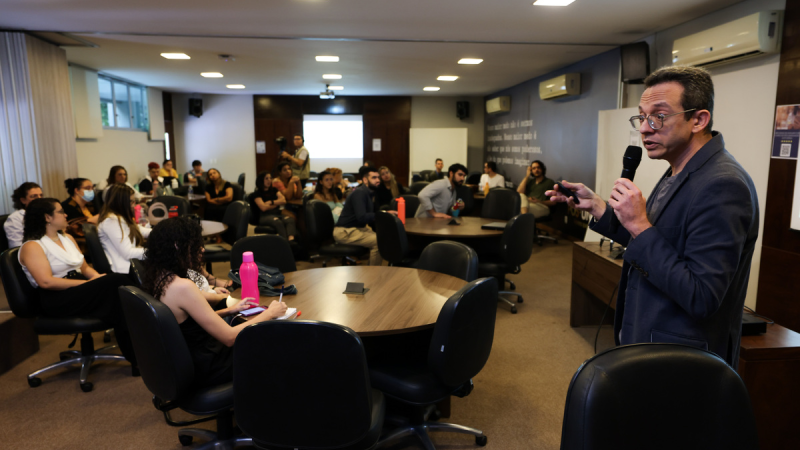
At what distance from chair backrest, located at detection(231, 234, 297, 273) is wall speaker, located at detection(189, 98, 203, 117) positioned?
10544 millimetres

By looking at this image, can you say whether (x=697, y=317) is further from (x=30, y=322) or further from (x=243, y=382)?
(x=30, y=322)

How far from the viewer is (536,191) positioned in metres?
7.85

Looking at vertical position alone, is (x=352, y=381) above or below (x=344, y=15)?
below

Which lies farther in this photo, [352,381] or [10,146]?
[10,146]

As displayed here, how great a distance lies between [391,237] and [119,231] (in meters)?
2.13

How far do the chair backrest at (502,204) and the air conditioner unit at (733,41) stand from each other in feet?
7.09

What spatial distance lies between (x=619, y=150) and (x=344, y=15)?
3430 millimetres

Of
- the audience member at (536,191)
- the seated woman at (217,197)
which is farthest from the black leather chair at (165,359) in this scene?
the audience member at (536,191)

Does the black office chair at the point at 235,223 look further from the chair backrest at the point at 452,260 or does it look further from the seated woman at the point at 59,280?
the chair backrest at the point at 452,260

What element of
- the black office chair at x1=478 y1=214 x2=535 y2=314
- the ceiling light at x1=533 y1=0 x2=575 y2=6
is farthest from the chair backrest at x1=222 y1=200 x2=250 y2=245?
the ceiling light at x1=533 y1=0 x2=575 y2=6

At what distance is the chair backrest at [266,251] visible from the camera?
3.07 metres

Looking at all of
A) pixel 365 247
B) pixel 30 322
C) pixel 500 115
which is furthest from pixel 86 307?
pixel 500 115

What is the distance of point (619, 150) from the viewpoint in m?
5.77

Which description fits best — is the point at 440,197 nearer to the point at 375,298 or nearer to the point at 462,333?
the point at 375,298
